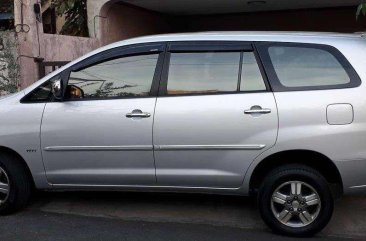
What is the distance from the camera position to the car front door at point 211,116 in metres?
4.48

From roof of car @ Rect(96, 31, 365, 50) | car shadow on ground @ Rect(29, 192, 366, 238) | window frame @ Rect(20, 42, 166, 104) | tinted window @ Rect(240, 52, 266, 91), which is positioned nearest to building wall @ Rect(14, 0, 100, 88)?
car shadow on ground @ Rect(29, 192, 366, 238)

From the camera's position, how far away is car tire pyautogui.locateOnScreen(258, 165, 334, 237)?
4.46 metres

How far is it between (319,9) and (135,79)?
8858 millimetres

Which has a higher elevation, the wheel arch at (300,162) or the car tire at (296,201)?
the wheel arch at (300,162)

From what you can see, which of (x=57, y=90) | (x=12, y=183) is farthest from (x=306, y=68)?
(x=12, y=183)

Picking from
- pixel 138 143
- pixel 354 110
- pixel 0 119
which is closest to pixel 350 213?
pixel 354 110

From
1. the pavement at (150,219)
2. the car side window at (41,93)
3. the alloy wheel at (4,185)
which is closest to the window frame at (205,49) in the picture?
the car side window at (41,93)

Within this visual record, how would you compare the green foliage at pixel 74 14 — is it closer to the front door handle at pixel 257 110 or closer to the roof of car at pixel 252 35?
the roof of car at pixel 252 35

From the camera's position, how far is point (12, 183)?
5.04 meters

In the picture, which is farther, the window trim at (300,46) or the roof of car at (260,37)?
the roof of car at (260,37)

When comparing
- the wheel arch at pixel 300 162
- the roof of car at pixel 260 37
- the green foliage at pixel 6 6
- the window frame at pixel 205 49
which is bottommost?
the wheel arch at pixel 300 162

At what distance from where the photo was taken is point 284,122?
4.42 m

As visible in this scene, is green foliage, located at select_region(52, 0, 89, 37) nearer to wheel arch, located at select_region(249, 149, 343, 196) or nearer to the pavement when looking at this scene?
the pavement

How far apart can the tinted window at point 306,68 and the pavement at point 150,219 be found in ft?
4.55
